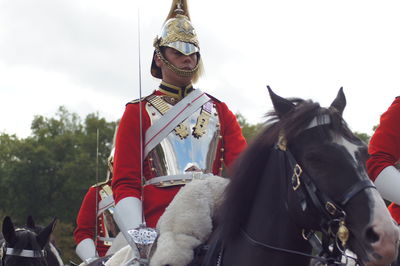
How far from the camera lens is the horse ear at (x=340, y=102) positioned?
470 cm

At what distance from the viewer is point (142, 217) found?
5.77 metres

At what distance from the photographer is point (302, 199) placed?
434 centimetres

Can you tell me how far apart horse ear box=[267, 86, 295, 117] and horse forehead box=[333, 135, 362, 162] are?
46 centimetres

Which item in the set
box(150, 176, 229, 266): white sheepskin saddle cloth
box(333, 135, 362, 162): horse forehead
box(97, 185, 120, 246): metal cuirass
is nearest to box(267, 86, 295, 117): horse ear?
box(333, 135, 362, 162): horse forehead

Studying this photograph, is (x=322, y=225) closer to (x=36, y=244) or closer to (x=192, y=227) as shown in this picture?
(x=192, y=227)

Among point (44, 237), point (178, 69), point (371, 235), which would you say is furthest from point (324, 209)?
point (44, 237)

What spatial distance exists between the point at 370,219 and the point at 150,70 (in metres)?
3.53

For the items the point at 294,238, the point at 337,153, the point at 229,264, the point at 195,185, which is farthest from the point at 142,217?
the point at 337,153

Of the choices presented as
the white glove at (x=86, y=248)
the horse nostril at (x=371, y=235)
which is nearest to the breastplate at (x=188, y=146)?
the horse nostril at (x=371, y=235)

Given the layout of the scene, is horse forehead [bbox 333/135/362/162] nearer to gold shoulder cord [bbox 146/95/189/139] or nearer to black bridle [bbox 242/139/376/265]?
black bridle [bbox 242/139/376/265]

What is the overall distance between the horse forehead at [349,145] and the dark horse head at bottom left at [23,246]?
613cm

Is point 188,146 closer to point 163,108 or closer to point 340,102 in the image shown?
point 163,108

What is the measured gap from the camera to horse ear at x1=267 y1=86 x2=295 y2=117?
4.69 metres

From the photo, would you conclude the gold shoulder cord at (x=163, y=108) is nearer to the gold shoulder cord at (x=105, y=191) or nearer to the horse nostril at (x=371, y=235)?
the horse nostril at (x=371, y=235)
